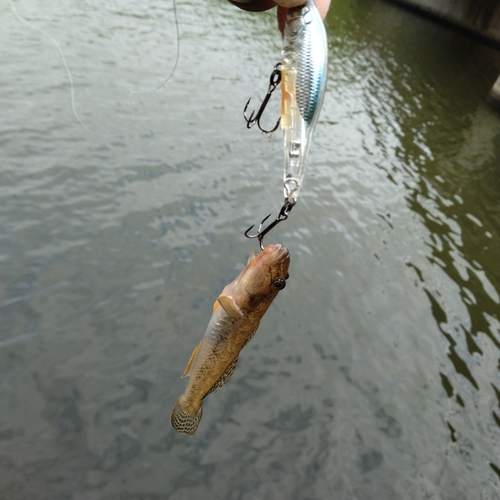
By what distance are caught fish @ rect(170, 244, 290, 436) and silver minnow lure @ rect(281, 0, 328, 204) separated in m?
0.63

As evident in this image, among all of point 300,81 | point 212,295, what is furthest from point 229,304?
point 212,295

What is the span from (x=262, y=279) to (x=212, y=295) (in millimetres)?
4195

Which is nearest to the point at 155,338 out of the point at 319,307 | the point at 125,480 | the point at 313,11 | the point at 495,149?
the point at 125,480

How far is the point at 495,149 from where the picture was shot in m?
15.8

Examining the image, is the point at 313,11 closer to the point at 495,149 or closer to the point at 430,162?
the point at 430,162

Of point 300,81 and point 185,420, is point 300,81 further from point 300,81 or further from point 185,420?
point 185,420

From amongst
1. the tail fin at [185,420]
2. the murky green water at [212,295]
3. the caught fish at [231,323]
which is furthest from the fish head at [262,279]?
the murky green water at [212,295]

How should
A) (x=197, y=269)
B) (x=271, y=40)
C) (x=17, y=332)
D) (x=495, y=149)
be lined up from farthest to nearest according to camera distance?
(x=271, y=40), (x=495, y=149), (x=197, y=269), (x=17, y=332)

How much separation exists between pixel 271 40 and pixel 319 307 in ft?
42.6

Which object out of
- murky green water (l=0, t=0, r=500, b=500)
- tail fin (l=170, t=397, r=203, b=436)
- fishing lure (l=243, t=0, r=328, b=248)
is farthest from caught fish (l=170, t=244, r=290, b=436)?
murky green water (l=0, t=0, r=500, b=500)

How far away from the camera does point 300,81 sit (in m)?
1.95

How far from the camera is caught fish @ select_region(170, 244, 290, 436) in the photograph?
2.60m

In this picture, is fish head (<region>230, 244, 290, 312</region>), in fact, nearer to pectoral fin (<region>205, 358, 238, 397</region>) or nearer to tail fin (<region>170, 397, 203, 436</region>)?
pectoral fin (<region>205, 358, 238, 397</region>)

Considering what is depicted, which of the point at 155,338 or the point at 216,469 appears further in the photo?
the point at 155,338
